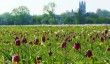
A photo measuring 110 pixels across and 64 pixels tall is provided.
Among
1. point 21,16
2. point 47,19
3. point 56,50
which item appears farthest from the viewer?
point 21,16

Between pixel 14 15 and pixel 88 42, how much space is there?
9052cm

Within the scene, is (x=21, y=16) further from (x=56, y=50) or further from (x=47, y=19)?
(x=56, y=50)

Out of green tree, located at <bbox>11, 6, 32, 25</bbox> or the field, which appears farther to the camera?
green tree, located at <bbox>11, 6, 32, 25</bbox>

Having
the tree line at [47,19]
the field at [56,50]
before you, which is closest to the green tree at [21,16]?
the tree line at [47,19]

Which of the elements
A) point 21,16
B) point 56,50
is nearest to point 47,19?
point 21,16

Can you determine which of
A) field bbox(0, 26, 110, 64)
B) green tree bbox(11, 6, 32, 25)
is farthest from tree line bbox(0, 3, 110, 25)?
field bbox(0, 26, 110, 64)

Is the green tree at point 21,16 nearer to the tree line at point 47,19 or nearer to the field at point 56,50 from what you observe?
the tree line at point 47,19

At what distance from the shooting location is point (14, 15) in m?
98.6

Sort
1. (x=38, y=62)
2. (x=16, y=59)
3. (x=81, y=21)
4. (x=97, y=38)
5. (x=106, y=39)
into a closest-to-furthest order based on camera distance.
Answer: (x=16, y=59) → (x=38, y=62) → (x=106, y=39) → (x=97, y=38) → (x=81, y=21)

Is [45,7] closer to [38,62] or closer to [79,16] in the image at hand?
[79,16]

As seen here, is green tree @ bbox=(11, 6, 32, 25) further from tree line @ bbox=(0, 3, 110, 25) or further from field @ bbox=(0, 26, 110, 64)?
field @ bbox=(0, 26, 110, 64)

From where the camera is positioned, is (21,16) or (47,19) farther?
(21,16)

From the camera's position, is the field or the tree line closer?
the field

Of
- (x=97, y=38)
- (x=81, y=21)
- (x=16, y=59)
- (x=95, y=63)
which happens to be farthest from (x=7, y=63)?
(x=81, y=21)
